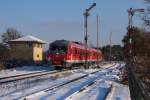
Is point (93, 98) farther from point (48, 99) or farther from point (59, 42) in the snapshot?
point (59, 42)

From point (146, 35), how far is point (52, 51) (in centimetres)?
3015

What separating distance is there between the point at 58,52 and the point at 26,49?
41215mm

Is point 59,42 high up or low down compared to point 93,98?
up

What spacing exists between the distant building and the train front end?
38.9 meters

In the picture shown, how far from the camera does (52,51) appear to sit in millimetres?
49312

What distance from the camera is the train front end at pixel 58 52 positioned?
1905 inches

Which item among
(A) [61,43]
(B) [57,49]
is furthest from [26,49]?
(A) [61,43]

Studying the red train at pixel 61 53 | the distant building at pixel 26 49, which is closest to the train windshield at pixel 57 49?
the red train at pixel 61 53

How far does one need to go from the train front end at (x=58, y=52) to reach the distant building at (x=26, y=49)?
128 ft

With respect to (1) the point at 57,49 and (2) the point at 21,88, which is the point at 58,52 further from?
(2) the point at 21,88

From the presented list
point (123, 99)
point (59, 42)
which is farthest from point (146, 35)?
point (59, 42)

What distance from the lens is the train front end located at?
48.4 metres

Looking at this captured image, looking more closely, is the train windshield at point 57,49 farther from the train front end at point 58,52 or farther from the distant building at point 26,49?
the distant building at point 26,49

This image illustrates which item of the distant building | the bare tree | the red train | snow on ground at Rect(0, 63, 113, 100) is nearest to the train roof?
the red train
